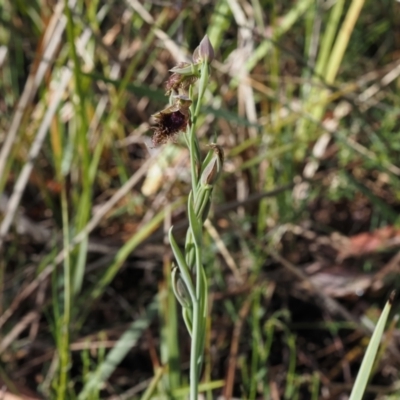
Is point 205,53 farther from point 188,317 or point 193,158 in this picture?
point 188,317

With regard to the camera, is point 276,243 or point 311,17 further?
point 311,17

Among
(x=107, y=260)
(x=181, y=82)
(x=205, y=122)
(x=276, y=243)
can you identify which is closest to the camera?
(x=181, y=82)

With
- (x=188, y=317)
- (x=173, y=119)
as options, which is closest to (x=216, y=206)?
(x=188, y=317)

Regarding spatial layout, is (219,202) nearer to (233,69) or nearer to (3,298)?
(233,69)

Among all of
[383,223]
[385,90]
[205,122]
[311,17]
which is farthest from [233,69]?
[383,223]

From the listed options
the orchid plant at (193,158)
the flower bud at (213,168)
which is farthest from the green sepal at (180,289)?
the flower bud at (213,168)

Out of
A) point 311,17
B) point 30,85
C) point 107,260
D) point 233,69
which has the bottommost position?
point 107,260
